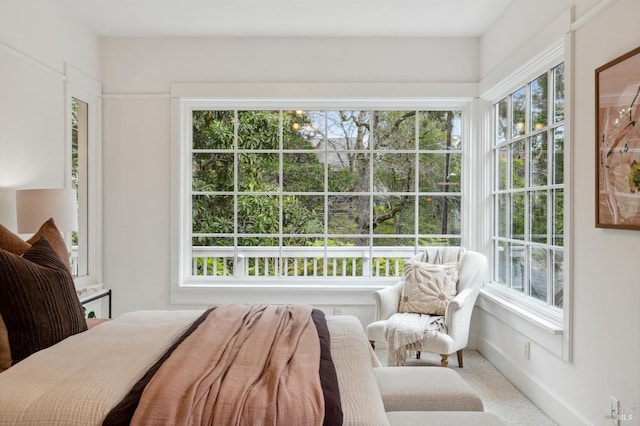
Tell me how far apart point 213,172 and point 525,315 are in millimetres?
2875

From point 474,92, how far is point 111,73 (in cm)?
323

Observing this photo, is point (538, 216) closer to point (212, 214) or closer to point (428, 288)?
point (428, 288)

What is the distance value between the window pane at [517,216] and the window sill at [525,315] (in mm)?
446

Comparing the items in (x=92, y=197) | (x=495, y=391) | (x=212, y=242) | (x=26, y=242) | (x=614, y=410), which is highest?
(x=92, y=197)

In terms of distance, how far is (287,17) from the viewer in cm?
383

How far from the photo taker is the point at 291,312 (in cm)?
259

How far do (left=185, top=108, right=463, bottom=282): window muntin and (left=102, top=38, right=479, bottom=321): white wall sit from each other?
31 cm

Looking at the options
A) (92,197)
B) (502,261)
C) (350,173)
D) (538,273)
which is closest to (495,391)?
(538,273)

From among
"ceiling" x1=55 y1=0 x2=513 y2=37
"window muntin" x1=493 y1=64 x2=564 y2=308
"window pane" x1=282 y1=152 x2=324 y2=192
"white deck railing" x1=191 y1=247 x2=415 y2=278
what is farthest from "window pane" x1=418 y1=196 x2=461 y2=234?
"ceiling" x1=55 y1=0 x2=513 y2=37

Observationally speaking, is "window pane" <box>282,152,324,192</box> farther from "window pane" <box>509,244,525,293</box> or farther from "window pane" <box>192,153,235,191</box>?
"window pane" <box>509,244,525,293</box>

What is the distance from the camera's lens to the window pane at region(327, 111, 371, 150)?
4.48 m

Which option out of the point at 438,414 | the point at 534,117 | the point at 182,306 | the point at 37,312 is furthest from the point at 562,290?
the point at 182,306

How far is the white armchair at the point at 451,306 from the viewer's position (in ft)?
11.3

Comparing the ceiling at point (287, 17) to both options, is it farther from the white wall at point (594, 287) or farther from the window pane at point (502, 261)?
the window pane at point (502, 261)
